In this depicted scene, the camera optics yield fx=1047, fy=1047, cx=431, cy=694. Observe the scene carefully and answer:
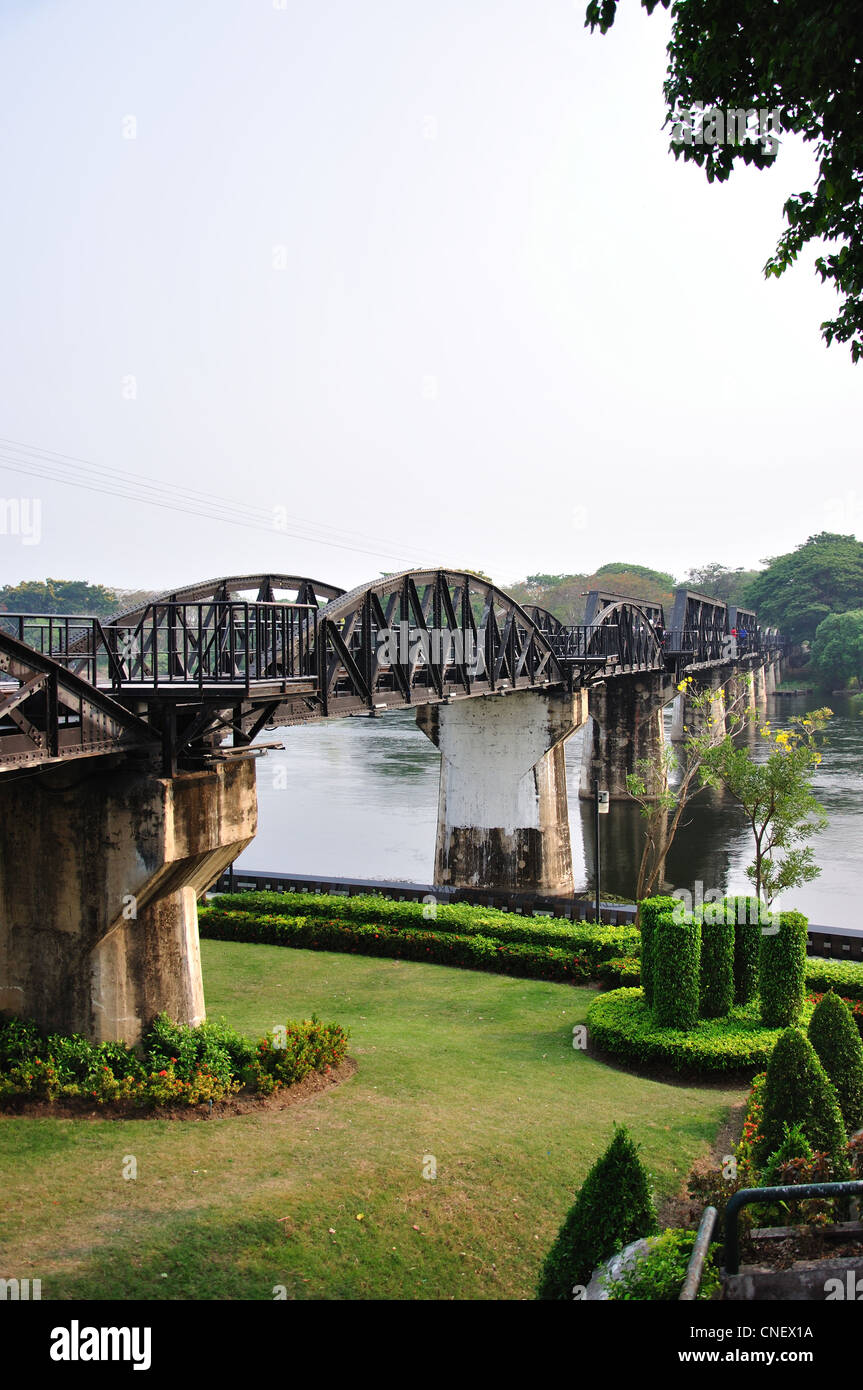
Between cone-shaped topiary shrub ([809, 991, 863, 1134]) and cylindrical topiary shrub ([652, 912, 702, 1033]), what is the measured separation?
15.0ft

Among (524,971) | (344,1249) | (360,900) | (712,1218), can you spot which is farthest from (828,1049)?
(360,900)

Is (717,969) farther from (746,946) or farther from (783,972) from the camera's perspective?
(783,972)

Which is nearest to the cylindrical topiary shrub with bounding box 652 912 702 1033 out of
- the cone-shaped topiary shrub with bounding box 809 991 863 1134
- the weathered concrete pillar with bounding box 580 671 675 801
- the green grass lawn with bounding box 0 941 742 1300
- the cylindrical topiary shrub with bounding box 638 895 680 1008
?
the cylindrical topiary shrub with bounding box 638 895 680 1008

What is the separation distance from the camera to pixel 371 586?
19.9 metres

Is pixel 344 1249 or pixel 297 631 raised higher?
pixel 297 631

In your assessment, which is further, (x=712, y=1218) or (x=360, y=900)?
(x=360, y=900)

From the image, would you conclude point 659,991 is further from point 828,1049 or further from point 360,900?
point 360,900

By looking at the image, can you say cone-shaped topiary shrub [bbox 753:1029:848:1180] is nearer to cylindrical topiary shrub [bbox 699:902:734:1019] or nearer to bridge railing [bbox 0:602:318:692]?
cylindrical topiary shrub [bbox 699:902:734:1019]

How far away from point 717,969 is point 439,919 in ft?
25.4

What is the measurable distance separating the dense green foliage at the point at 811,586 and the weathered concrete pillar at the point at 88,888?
375 feet

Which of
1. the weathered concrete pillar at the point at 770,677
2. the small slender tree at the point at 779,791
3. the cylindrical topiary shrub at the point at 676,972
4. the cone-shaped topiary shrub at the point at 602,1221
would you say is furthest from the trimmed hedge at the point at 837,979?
the weathered concrete pillar at the point at 770,677

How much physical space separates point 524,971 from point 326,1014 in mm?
4702

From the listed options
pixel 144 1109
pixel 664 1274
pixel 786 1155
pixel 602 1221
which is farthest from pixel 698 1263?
pixel 144 1109

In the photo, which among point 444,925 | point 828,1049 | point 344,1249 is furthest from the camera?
point 444,925
